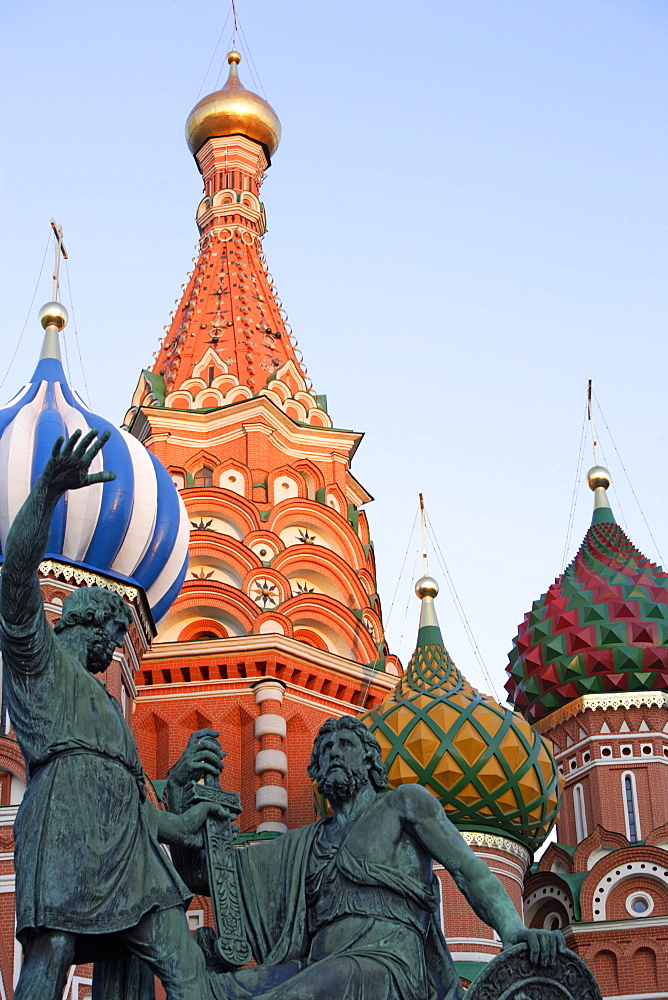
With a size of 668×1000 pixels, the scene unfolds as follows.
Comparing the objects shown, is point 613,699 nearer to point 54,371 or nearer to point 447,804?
point 447,804

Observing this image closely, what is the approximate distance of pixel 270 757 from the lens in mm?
21328

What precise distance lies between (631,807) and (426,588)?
4.14 meters

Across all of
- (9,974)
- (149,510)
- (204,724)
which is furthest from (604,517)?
(9,974)

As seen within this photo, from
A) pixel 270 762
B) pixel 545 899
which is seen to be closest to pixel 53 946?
pixel 270 762

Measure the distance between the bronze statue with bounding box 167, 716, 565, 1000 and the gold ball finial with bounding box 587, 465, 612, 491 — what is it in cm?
2287

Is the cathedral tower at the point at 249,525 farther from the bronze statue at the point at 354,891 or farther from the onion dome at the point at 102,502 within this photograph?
the bronze statue at the point at 354,891

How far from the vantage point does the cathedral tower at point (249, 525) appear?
2212 cm

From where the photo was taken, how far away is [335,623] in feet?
78.2

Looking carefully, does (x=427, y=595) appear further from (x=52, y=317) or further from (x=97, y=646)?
(x=97, y=646)

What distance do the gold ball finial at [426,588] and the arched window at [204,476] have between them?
3.58 metres

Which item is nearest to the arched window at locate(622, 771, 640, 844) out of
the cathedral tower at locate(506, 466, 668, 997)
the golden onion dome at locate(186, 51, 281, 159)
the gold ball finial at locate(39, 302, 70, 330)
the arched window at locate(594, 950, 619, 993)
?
the cathedral tower at locate(506, 466, 668, 997)

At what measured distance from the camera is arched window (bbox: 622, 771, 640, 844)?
23.1 metres

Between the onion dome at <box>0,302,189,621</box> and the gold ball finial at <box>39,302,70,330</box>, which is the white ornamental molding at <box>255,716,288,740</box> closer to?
the onion dome at <box>0,302,189,621</box>

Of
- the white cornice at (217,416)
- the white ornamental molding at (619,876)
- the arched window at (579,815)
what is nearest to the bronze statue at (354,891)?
the white ornamental molding at (619,876)
